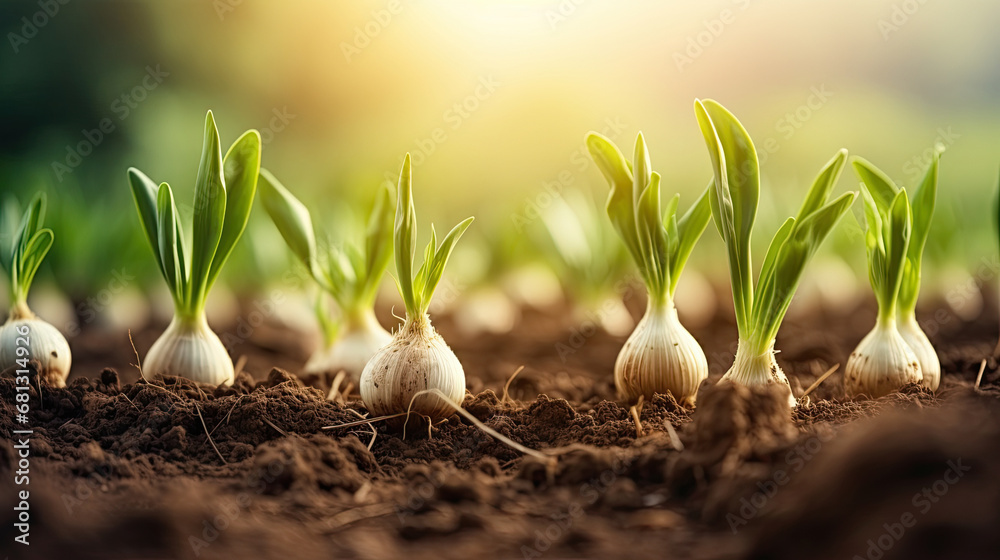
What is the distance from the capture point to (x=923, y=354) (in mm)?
1556

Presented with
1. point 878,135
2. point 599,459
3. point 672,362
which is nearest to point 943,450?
point 599,459

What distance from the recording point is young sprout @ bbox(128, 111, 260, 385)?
1541 mm

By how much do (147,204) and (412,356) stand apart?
702mm

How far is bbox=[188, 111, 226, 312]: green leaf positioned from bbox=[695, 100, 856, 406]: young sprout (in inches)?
38.5

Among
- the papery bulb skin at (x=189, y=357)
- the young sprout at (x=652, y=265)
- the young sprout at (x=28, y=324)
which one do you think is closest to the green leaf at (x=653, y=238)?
the young sprout at (x=652, y=265)

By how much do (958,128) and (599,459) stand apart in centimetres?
515

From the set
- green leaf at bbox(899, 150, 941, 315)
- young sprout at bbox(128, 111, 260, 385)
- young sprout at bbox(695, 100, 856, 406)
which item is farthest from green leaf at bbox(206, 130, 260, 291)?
green leaf at bbox(899, 150, 941, 315)

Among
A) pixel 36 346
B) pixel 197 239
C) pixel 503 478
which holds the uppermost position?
pixel 197 239

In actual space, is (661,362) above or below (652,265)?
below

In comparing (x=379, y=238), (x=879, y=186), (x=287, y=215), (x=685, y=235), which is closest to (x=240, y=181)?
(x=287, y=215)

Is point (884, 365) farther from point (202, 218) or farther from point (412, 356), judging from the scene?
point (202, 218)

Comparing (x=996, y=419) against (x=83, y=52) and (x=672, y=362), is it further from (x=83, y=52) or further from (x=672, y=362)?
(x=83, y=52)

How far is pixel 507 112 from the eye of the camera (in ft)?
18.2

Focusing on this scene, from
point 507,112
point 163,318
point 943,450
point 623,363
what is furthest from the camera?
point 507,112
